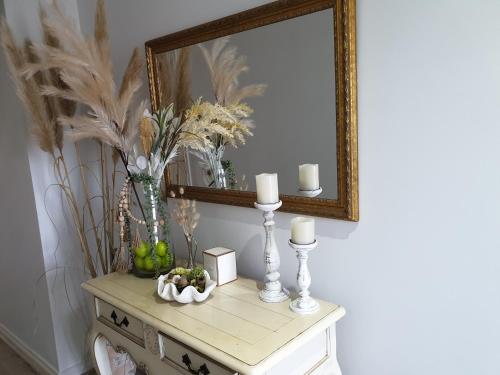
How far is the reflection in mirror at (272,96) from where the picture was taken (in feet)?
4.29

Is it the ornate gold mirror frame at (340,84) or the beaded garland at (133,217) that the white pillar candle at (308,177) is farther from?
the beaded garland at (133,217)

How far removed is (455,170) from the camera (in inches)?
42.4

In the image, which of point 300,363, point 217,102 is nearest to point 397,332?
point 300,363

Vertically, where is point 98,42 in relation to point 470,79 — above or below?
above

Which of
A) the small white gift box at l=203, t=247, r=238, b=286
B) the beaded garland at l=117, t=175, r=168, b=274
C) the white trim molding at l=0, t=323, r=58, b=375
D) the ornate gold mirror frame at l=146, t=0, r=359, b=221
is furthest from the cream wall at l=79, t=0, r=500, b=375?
the white trim molding at l=0, t=323, r=58, b=375

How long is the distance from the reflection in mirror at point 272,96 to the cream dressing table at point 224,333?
0.43 m

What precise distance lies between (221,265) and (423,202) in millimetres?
775

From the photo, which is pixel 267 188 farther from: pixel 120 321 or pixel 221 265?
pixel 120 321

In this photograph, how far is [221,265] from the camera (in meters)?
1.55

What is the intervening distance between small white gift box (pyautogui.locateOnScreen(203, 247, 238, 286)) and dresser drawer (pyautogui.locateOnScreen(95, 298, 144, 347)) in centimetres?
32

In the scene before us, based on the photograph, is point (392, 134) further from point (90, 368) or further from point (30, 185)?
point (90, 368)

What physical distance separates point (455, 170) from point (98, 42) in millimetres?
1632

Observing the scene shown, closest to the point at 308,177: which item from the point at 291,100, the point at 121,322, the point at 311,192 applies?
the point at 311,192

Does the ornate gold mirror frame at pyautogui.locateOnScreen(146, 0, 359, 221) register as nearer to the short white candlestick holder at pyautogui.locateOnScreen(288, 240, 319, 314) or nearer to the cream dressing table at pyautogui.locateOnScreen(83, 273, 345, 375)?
the short white candlestick holder at pyautogui.locateOnScreen(288, 240, 319, 314)
